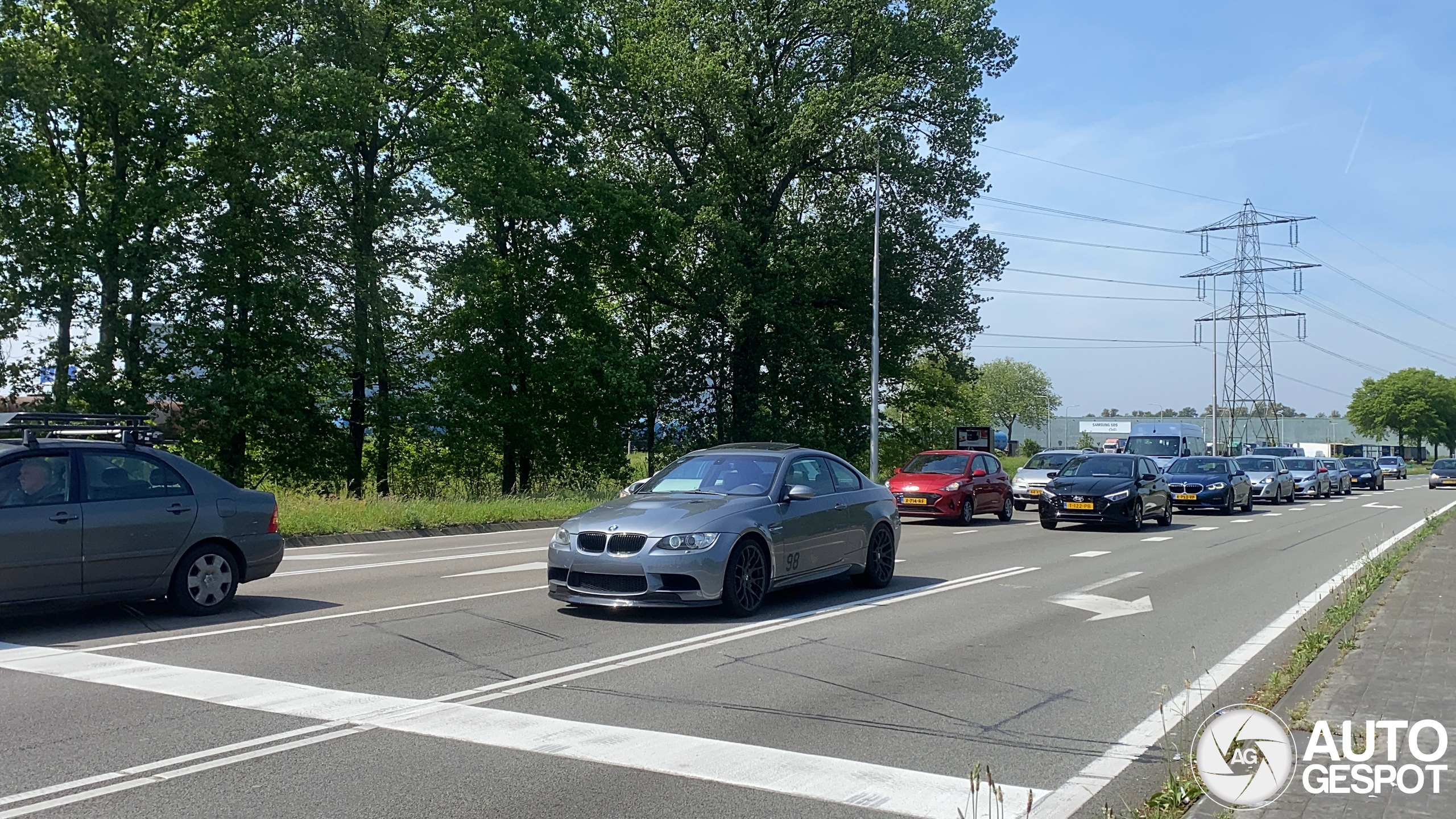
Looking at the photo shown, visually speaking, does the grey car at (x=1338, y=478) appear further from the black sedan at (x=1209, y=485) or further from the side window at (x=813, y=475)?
the side window at (x=813, y=475)

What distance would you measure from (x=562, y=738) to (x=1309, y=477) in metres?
43.1

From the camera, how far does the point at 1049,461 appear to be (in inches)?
1196

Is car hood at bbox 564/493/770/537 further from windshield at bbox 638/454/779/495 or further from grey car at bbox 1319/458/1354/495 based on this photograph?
grey car at bbox 1319/458/1354/495

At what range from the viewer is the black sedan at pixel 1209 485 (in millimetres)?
29500

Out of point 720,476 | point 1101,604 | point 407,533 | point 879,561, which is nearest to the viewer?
point 720,476

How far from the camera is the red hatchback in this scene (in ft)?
79.7

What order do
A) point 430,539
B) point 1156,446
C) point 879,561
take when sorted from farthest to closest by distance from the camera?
point 1156,446, point 430,539, point 879,561

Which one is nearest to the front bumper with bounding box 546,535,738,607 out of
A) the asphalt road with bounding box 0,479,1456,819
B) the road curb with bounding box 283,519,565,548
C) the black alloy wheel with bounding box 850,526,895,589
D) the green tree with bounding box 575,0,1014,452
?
the asphalt road with bounding box 0,479,1456,819

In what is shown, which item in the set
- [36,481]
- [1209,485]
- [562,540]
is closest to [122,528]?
[36,481]

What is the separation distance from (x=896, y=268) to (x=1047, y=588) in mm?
28001

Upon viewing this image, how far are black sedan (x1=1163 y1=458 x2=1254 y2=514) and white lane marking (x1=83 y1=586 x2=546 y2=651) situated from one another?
71.9ft

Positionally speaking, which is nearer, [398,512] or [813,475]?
[813,475]

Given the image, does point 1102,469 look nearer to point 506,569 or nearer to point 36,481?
point 506,569

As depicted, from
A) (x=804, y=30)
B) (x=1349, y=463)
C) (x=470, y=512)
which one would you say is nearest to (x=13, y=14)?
(x=470, y=512)
